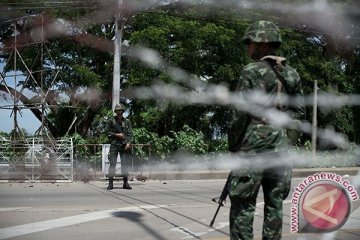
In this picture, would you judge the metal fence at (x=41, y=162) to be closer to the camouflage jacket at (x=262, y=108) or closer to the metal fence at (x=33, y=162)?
the metal fence at (x=33, y=162)

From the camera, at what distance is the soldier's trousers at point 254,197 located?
10.6 ft

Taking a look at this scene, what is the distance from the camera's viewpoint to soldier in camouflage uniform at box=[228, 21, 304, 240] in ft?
10.5

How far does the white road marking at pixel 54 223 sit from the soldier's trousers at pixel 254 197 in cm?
277

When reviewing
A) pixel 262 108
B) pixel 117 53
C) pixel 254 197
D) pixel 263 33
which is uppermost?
pixel 117 53

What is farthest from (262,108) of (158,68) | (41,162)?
(41,162)

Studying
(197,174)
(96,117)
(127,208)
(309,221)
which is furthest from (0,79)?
(309,221)

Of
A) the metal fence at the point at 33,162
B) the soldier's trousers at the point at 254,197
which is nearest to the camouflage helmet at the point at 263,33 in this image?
the soldier's trousers at the point at 254,197

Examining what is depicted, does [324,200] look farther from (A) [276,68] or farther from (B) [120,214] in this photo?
(B) [120,214]

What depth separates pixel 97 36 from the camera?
12883 millimetres

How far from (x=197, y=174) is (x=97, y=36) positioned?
14.1ft

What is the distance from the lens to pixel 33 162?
11102mm

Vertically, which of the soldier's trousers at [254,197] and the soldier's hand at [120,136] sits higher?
the soldier's hand at [120,136]

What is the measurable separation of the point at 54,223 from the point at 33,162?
5.55m

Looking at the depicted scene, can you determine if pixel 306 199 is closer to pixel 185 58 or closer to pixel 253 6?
pixel 253 6
